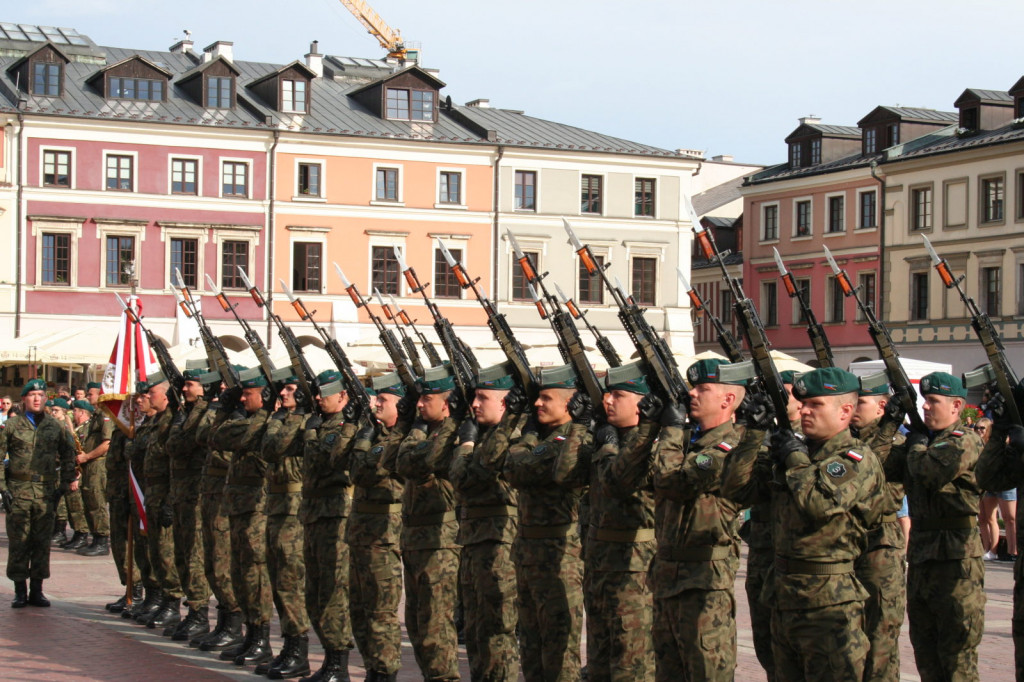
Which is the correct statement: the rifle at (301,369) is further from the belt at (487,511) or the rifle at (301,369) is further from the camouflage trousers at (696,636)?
the camouflage trousers at (696,636)

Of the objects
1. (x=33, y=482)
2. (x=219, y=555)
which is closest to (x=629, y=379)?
(x=219, y=555)

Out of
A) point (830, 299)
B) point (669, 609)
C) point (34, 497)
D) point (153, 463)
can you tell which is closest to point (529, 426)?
point (669, 609)

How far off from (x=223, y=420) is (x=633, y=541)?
499 centimetres

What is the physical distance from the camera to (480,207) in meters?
47.4

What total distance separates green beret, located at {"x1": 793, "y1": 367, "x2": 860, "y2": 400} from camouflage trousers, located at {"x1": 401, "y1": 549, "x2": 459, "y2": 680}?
3.14 m

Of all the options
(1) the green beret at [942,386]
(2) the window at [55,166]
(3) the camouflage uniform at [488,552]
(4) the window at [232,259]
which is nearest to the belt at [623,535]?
(3) the camouflage uniform at [488,552]

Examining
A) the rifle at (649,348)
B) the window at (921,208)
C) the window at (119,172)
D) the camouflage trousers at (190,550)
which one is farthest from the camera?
the window at (921,208)

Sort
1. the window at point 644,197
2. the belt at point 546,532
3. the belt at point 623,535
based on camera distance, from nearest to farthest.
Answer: the belt at point 623,535 < the belt at point 546,532 < the window at point 644,197

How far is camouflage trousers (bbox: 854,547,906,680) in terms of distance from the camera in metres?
7.96

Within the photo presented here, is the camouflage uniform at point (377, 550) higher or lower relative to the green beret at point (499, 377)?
lower

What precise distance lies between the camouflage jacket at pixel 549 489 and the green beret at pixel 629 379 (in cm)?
47

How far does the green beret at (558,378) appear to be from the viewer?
863 centimetres

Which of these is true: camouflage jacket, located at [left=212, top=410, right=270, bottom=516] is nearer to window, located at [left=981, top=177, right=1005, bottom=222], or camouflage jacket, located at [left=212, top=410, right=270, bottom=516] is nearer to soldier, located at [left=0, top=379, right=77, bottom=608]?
soldier, located at [left=0, top=379, right=77, bottom=608]

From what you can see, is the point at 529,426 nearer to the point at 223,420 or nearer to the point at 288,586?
the point at 288,586
